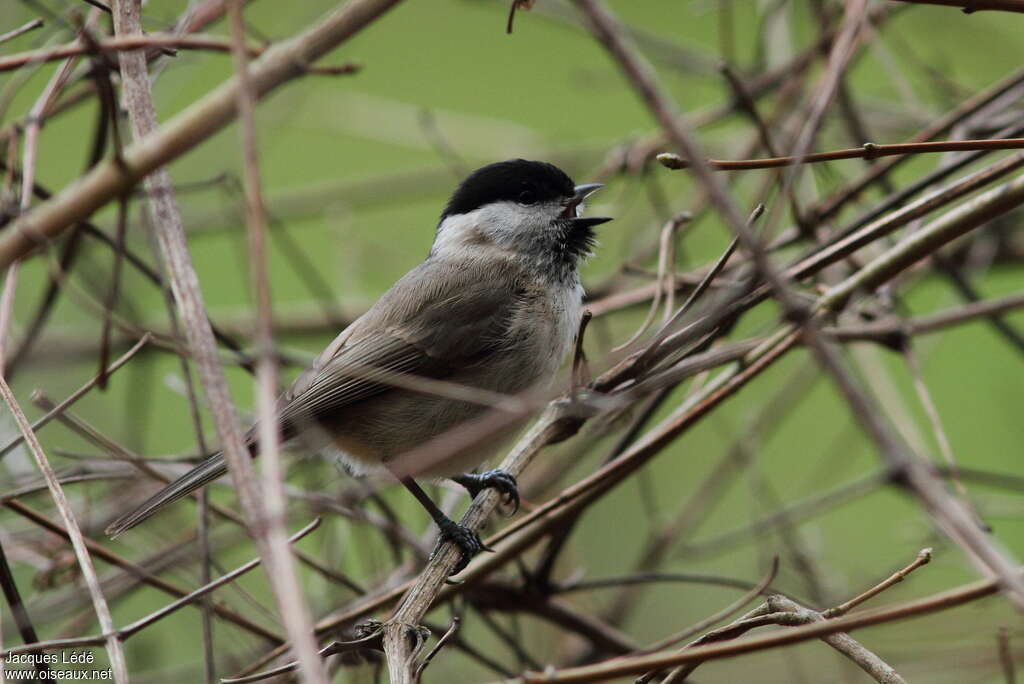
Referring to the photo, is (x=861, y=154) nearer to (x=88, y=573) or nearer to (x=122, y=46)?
(x=122, y=46)

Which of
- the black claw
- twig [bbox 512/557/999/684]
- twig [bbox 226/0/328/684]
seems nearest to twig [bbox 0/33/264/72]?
twig [bbox 226/0/328/684]

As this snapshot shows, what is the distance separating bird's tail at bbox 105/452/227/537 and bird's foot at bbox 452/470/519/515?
554mm

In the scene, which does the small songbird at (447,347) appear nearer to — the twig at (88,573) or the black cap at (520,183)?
the black cap at (520,183)

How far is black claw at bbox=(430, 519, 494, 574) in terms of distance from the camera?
1.84 metres

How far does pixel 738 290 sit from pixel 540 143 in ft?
7.86

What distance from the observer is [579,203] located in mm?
2760

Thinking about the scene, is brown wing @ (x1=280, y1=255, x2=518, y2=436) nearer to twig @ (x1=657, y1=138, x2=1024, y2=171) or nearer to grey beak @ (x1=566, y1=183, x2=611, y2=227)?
grey beak @ (x1=566, y1=183, x2=611, y2=227)

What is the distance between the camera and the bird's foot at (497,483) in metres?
2.06

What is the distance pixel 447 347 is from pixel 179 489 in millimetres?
790

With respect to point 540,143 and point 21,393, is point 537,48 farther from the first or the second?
point 21,393

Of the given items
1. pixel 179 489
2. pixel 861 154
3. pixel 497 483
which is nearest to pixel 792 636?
pixel 861 154

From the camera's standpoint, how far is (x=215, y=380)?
3.53ft

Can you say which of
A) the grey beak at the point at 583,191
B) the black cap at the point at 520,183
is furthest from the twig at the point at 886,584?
the black cap at the point at 520,183
